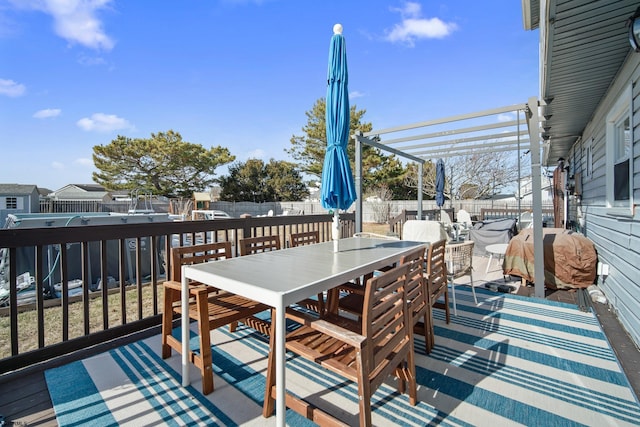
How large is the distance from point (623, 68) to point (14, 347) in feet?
18.5

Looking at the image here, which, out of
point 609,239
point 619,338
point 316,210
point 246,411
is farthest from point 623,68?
point 316,210

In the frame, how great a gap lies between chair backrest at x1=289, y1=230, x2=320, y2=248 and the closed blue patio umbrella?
0.77 metres

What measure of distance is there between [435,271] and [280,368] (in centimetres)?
172

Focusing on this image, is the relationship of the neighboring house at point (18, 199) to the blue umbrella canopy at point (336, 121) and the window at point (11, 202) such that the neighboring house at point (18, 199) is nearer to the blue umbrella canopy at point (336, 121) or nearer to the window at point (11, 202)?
the window at point (11, 202)

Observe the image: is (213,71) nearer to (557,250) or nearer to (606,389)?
(557,250)

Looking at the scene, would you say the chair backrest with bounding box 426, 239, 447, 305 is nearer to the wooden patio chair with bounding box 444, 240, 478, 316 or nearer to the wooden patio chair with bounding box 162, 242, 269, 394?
the wooden patio chair with bounding box 444, 240, 478, 316

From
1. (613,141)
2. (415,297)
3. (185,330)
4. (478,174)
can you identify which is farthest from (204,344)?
(478,174)

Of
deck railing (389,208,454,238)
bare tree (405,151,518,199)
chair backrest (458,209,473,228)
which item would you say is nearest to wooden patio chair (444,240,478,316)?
→ deck railing (389,208,454,238)

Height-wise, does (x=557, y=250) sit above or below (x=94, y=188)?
below

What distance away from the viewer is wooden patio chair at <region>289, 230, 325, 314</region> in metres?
2.71

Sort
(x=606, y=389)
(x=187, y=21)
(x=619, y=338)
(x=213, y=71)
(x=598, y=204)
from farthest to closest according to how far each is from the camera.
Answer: (x=213, y=71)
(x=187, y=21)
(x=598, y=204)
(x=619, y=338)
(x=606, y=389)

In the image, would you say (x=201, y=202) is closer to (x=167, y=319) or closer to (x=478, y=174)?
(x=478, y=174)

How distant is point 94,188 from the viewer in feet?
127

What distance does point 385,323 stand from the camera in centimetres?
145
